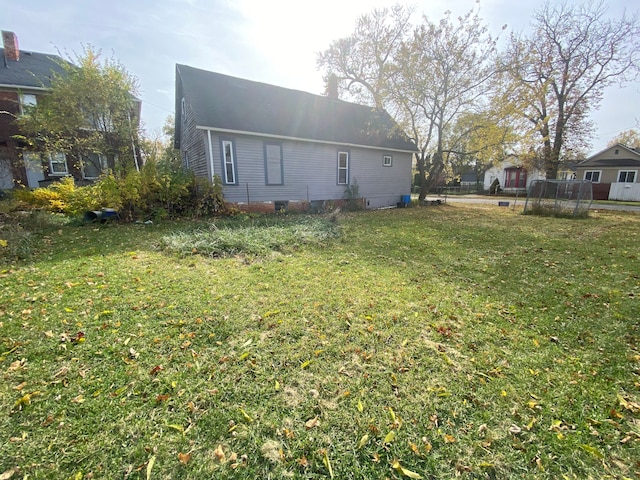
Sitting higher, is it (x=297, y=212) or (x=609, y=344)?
(x=297, y=212)

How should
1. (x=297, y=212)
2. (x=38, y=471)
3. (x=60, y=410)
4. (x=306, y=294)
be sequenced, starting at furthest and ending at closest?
(x=297, y=212), (x=306, y=294), (x=60, y=410), (x=38, y=471)

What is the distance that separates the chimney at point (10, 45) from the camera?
52.6 feet

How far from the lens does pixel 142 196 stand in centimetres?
849

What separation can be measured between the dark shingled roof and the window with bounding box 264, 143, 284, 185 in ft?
40.9

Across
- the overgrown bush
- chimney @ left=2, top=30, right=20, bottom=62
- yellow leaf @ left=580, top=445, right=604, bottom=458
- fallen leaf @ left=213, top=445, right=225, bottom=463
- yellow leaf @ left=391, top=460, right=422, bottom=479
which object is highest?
chimney @ left=2, top=30, right=20, bottom=62

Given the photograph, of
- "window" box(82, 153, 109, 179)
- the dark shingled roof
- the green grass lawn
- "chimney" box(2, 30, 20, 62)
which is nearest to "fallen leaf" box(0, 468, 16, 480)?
the green grass lawn

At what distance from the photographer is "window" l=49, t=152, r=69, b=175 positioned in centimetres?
1503

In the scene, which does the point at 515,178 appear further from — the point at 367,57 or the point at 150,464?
the point at 150,464

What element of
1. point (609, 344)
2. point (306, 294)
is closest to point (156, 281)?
point (306, 294)

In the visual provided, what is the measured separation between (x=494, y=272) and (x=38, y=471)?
5.77 meters

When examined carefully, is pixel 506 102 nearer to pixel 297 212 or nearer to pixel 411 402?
pixel 297 212

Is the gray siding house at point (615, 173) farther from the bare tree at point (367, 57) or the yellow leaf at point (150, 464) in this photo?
the yellow leaf at point (150, 464)

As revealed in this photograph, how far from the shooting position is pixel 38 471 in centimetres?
155

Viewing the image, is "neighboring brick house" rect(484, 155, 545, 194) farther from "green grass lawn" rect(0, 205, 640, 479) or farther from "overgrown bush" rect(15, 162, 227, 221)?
"green grass lawn" rect(0, 205, 640, 479)
